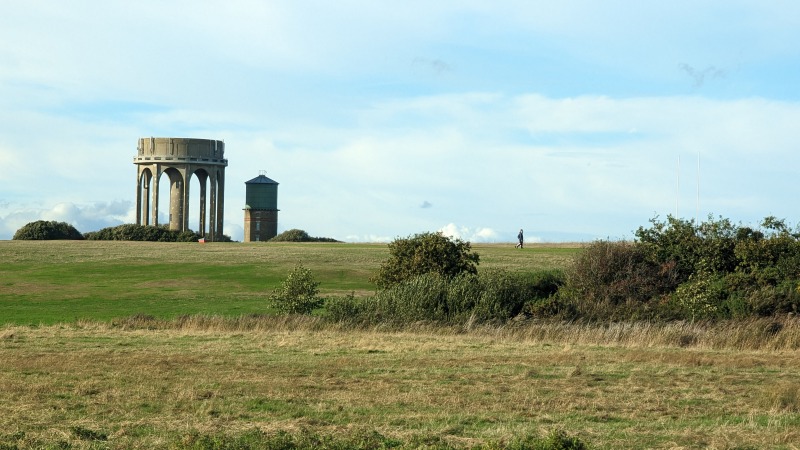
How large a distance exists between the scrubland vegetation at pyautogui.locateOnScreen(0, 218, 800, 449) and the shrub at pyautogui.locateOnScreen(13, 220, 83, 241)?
48.9m

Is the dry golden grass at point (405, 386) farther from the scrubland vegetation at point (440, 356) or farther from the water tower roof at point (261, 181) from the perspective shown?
the water tower roof at point (261, 181)

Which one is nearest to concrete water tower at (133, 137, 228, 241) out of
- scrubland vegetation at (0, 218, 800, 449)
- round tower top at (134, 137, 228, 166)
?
round tower top at (134, 137, 228, 166)

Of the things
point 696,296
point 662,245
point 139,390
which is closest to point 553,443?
point 139,390

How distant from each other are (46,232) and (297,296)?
70320mm

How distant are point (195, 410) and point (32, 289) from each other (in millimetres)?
38879

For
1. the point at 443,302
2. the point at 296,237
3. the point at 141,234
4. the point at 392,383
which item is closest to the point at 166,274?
the point at 443,302

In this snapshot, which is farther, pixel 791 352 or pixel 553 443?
pixel 791 352

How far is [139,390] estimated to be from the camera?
18.5 metres

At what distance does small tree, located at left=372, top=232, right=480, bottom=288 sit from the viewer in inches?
1576

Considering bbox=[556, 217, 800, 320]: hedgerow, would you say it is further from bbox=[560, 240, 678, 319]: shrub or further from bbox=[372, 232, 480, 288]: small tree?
bbox=[372, 232, 480, 288]: small tree

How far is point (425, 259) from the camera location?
4009 cm

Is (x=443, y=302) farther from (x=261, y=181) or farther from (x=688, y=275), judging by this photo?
(x=261, y=181)

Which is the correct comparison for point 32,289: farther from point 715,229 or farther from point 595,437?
point 595,437

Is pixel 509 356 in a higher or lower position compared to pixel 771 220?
lower
